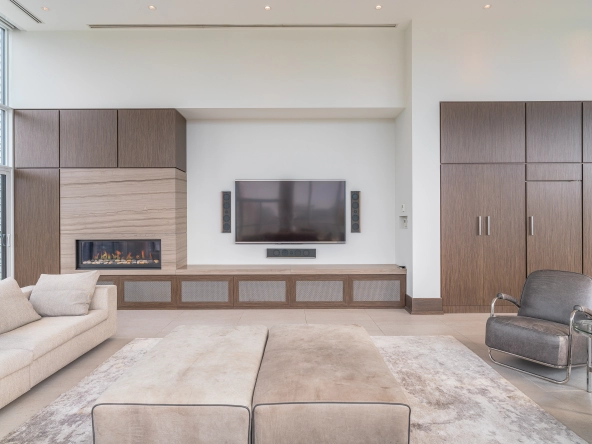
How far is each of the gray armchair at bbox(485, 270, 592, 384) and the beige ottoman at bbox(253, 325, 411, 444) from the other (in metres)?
1.57

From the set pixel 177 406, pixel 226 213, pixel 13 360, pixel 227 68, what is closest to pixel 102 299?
pixel 13 360

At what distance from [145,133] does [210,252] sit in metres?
1.93

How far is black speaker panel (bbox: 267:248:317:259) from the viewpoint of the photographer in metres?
5.53

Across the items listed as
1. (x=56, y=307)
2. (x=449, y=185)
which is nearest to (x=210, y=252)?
(x=56, y=307)

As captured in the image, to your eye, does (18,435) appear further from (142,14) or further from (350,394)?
(142,14)

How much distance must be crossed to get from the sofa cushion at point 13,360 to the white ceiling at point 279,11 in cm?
387

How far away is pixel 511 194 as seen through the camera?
15.7 feet

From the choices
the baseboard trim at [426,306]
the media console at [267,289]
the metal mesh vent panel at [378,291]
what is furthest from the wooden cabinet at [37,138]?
the baseboard trim at [426,306]

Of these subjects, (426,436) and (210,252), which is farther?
(210,252)

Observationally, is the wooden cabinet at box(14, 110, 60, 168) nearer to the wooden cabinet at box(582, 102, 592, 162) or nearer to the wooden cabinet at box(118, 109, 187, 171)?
the wooden cabinet at box(118, 109, 187, 171)

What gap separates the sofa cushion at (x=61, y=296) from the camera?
3.33 metres

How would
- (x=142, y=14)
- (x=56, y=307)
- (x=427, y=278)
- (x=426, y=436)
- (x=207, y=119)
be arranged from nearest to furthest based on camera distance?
1. (x=426, y=436)
2. (x=56, y=307)
3. (x=142, y=14)
4. (x=427, y=278)
5. (x=207, y=119)

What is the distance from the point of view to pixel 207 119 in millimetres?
5574

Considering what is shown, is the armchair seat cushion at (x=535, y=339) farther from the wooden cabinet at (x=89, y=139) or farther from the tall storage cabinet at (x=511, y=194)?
the wooden cabinet at (x=89, y=139)
